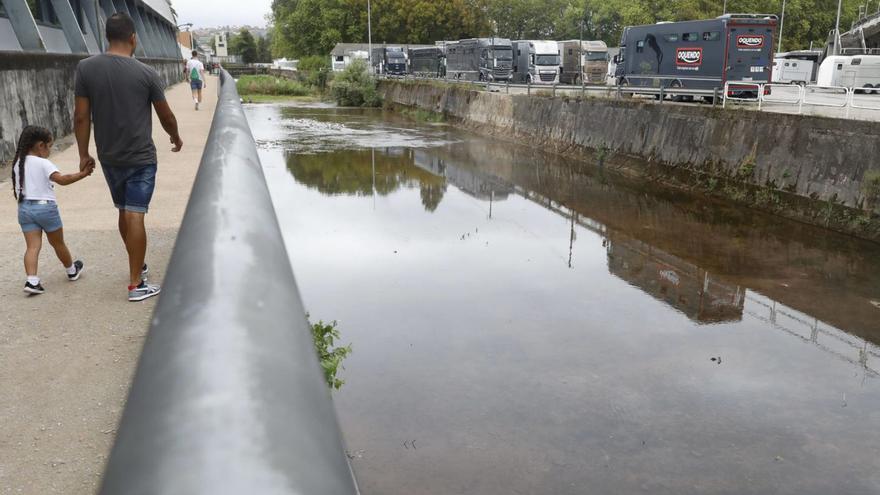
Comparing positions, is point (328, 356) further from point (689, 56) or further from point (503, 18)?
point (503, 18)

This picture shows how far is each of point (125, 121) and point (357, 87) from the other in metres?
41.6

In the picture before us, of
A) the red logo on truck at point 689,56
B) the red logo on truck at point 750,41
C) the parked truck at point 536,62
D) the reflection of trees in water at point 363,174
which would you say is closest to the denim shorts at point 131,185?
the reflection of trees in water at point 363,174

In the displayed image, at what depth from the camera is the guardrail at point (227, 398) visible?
3.31ft

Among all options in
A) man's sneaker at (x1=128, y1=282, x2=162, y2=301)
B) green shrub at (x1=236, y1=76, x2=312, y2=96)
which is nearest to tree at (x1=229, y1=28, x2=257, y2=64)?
green shrub at (x1=236, y1=76, x2=312, y2=96)

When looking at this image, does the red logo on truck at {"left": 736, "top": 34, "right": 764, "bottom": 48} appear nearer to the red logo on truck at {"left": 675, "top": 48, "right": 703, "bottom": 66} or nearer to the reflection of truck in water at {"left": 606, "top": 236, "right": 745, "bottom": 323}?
the red logo on truck at {"left": 675, "top": 48, "right": 703, "bottom": 66}

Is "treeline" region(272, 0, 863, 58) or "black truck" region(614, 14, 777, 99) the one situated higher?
"treeline" region(272, 0, 863, 58)

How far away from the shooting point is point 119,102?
16.3ft

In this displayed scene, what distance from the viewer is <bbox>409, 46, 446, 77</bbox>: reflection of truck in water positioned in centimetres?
5138

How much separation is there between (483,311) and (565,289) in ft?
5.27

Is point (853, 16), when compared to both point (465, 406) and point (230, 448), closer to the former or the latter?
point (465, 406)

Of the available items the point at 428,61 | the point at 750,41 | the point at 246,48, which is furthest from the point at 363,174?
the point at 246,48

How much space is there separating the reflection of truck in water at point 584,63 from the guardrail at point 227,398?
44.0m

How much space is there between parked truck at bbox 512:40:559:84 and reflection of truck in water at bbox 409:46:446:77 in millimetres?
9886

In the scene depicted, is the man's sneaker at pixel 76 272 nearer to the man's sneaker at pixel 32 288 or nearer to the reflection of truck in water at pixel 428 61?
the man's sneaker at pixel 32 288
